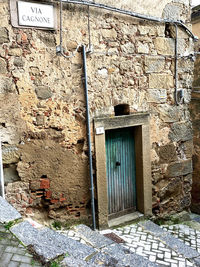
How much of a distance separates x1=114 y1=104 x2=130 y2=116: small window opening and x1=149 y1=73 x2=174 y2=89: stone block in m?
0.62

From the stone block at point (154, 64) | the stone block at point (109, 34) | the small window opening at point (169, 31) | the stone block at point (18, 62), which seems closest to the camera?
the stone block at point (18, 62)

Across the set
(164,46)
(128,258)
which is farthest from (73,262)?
(164,46)

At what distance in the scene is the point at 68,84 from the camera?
13.0 feet

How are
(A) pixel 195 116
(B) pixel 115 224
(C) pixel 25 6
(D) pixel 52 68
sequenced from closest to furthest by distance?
1. (C) pixel 25 6
2. (D) pixel 52 68
3. (B) pixel 115 224
4. (A) pixel 195 116

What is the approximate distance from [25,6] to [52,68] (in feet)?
2.87

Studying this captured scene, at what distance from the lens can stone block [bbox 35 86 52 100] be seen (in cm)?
376

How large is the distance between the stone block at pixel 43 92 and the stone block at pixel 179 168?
279 centimetres

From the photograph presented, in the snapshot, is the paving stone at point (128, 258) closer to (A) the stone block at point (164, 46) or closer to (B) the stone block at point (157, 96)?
(B) the stone block at point (157, 96)

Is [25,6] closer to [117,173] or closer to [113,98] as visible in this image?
[113,98]

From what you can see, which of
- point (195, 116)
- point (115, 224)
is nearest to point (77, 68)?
point (115, 224)

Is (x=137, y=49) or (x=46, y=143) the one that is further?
(x=137, y=49)

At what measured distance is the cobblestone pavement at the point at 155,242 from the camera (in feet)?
12.0

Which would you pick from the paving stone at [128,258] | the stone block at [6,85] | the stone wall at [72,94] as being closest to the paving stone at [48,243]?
the paving stone at [128,258]

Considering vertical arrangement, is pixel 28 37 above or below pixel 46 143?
above
